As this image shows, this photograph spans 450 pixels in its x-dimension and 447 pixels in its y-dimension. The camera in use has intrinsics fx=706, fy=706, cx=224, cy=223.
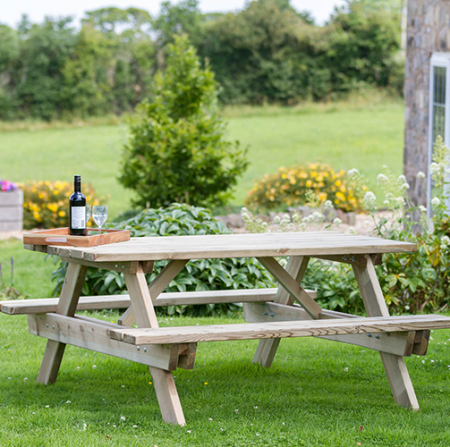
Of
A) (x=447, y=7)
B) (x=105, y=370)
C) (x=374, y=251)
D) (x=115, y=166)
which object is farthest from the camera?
(x=115, y=166)

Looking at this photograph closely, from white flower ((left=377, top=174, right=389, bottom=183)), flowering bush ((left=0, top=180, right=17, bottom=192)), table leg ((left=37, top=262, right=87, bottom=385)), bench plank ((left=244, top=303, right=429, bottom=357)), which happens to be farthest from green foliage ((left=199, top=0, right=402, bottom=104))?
table leg ((left=37, top=262, right=87, bottom=385))

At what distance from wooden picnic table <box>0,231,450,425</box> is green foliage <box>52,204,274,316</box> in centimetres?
163

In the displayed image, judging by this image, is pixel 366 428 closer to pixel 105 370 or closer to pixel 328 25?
pixel 105 370

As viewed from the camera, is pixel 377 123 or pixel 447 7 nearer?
pixel 447 7

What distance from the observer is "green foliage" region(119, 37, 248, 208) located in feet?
32.4

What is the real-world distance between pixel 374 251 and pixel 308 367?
3.50 ft

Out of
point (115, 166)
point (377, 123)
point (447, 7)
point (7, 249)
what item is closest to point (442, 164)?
point (447, 7)

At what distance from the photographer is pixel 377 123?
23734mm

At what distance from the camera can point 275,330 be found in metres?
3.27

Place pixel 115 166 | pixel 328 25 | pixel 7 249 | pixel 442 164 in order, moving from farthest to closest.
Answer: pixel 328 25
pixel 115 166
pixel 7 249
pixel 442 164

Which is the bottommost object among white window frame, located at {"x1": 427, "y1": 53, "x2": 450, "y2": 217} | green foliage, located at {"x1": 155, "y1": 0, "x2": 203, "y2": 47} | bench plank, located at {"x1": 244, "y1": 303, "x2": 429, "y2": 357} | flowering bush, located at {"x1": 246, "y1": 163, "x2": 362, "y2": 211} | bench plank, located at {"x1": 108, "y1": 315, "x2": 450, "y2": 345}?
flowering bush, located at {"x1": 246, "y1": 163, "x2": 362, "y2": 211}

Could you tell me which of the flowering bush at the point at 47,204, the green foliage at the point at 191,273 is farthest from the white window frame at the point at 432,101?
the flowering bush at the point at 47,204

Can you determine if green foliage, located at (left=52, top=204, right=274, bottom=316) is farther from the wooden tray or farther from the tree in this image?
the tree

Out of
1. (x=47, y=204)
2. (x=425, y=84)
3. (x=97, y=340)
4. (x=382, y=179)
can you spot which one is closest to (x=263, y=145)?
(x=47, y=204)
